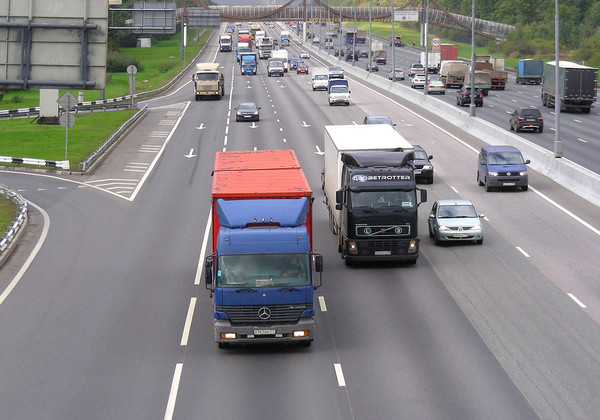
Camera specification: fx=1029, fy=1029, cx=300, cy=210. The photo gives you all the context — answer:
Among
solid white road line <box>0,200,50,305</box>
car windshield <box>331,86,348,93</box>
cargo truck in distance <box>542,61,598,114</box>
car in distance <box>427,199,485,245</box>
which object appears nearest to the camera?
solid white road line <box>0,200,50,305</box>

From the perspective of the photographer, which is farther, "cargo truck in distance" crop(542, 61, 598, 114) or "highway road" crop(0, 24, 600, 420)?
"cargo truck in distance" crop(542, 61, 598, 114)

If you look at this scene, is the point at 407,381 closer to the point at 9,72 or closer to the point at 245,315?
the point at 245,315

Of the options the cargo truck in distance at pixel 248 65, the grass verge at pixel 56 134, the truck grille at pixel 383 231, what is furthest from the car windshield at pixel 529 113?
the cargo truck in distance at pixel 248 65

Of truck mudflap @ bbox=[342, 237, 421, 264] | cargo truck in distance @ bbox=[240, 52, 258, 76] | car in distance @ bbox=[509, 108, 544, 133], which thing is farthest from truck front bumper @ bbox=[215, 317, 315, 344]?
cargo truck in distance @ bbox=[240, 52, 258, 76]

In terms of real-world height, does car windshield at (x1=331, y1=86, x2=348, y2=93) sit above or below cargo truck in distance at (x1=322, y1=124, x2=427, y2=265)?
above

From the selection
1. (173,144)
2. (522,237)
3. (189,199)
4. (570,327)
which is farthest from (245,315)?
(173,144)

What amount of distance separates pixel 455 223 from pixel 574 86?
154 feet

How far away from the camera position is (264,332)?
22.7 m

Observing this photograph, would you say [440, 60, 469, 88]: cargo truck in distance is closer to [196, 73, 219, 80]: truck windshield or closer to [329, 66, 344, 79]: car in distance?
[329, 66, 344, 79]: car in distance

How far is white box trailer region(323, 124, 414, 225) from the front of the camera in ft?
115

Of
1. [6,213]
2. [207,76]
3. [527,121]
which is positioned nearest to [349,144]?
[6,213]

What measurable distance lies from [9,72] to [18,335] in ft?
40.5

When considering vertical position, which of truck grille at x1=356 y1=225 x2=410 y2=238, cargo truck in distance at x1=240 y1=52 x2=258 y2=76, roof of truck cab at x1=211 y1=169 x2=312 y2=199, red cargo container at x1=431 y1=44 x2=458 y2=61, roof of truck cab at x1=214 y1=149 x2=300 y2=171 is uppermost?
red cargo container at x1=431 y1=44 x2=458 y2=61

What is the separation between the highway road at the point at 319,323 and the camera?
20.2 metres
